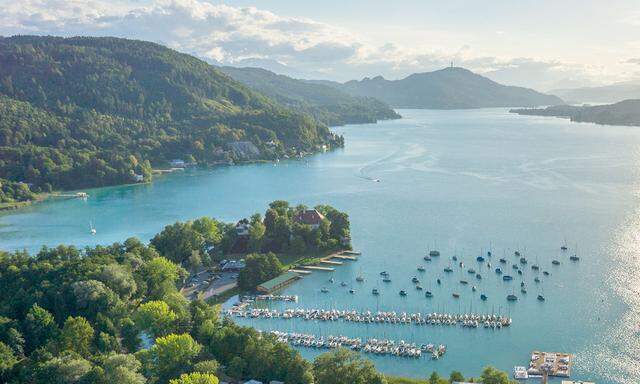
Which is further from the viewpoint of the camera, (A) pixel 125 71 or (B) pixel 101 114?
(A) pixel 125 71

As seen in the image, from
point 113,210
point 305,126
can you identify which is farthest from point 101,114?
point 113,210

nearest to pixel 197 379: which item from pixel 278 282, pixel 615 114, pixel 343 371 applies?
pixel 343 371

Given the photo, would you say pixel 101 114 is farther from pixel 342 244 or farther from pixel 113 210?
pixel 342 244

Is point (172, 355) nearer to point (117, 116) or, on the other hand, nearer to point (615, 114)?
point (117, 116)

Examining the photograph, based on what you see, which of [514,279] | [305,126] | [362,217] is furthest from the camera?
[305,126]

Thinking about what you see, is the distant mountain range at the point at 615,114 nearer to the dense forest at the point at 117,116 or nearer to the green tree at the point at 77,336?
the dense forest at the point at 117,116

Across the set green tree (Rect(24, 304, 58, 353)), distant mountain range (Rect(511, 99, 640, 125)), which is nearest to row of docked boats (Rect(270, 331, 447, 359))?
green tree (Rect(24, 304, 58, 353))

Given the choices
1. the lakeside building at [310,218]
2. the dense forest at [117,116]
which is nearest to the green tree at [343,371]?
the lakeside building at [310,218]
